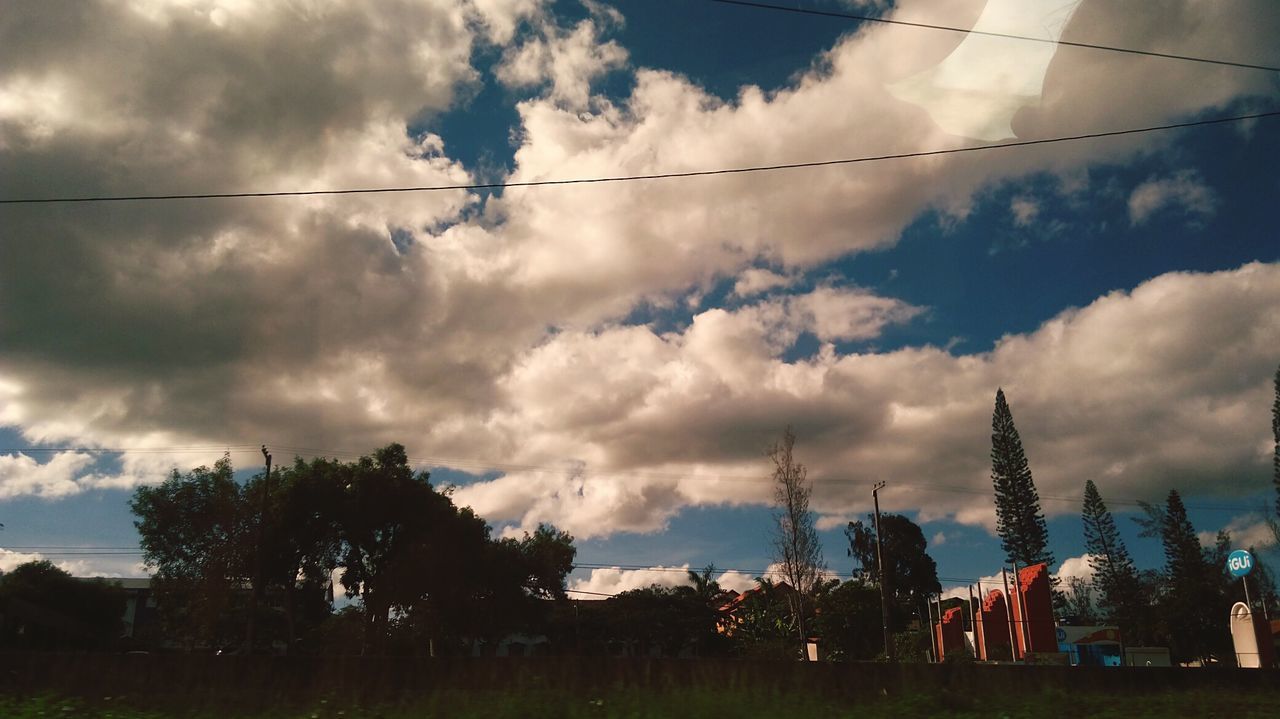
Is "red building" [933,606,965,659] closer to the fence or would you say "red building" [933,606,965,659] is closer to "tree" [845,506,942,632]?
"tree" [845,506,942,632]

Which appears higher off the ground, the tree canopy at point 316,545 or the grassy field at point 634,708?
the tree canopy at point 316,545

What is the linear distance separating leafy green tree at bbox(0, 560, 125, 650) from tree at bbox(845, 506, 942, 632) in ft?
178

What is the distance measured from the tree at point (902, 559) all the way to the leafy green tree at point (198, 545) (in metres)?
51.3

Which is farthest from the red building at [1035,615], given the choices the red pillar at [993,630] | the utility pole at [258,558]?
the utility pole at [258,558]

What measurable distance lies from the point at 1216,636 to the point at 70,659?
226 ft

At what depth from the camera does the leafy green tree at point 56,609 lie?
3828 centimetres

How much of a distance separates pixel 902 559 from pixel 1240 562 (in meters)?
44.7

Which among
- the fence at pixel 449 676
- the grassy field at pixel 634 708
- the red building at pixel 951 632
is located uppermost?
the fence at pixel 449 676

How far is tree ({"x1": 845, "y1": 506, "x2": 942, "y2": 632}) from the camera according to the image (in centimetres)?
7306

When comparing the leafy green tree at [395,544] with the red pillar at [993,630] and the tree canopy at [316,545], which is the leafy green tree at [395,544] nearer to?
the tree canopy at [316,545]

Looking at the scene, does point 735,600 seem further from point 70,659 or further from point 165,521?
point 70,659

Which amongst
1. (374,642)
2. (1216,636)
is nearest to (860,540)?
(1216,636)

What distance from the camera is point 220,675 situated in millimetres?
13227

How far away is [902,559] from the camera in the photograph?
7400 centimetres
